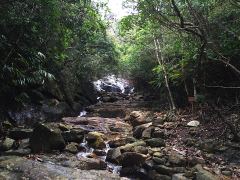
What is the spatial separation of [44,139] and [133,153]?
2.37m

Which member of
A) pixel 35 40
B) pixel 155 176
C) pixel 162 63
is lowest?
pixel 155 176

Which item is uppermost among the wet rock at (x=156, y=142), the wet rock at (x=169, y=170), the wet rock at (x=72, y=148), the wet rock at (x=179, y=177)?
the wet rock at (x=156, y=142)

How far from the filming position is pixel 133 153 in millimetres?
7781

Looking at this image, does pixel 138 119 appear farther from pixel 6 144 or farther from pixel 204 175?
pixel 204 175

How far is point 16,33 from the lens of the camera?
10.5 m

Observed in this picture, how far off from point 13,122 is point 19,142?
2670mm

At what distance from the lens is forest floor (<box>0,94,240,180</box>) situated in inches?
267

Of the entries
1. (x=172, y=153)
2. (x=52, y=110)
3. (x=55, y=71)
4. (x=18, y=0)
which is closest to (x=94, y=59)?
(x=55, y=71)

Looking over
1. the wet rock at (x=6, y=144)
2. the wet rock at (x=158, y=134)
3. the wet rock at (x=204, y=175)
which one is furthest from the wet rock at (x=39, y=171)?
the wet rock at (x=158, y=134)

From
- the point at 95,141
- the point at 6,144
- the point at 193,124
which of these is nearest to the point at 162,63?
the point at 193,124

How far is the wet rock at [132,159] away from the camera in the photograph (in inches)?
304

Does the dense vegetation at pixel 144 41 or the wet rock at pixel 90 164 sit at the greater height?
the dense vegetation at pixel 144 41

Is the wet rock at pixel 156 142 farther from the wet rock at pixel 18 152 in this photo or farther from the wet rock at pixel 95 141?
the wet rock at pixel 18 152

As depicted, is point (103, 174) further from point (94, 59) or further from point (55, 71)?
point (94, 59)
